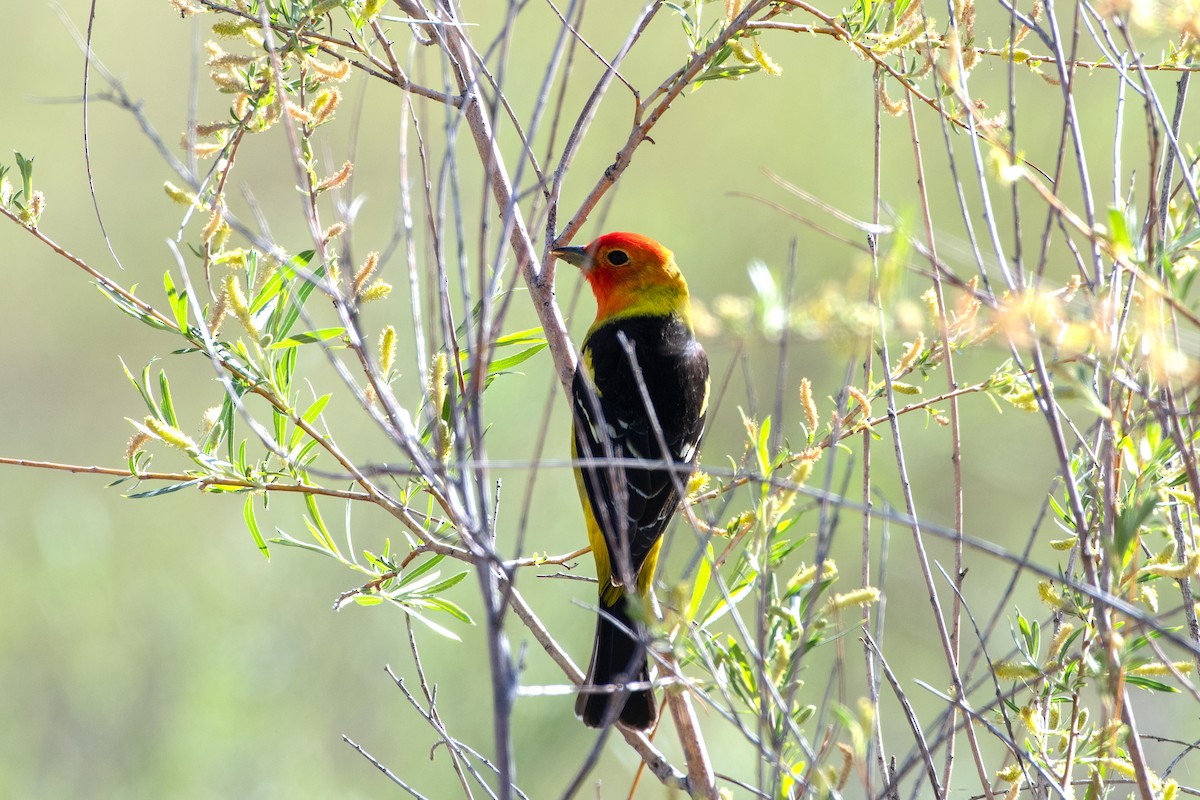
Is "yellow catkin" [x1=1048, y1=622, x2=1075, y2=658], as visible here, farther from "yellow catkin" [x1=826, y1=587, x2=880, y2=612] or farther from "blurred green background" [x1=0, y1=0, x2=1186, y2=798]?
"blurred green background" [x1=0, y1=0, x2=1186, y2=798]

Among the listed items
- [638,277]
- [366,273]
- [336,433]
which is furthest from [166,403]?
[336,433]

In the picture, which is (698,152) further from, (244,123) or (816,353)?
(244,123)

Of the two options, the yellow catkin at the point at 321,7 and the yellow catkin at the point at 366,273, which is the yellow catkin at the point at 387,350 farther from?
the yellow catkin at the point at 321,7

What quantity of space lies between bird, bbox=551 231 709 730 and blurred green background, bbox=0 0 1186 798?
0.36m

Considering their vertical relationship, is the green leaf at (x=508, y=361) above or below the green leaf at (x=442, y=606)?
above

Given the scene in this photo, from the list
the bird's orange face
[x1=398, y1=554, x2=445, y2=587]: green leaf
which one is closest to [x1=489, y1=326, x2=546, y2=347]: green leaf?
[x1=398, y1=554, x2=445, y2=587]: green leaf

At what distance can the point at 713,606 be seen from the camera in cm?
242

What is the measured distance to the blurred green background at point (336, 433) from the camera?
6031 mm

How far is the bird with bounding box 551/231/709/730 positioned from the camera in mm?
3457

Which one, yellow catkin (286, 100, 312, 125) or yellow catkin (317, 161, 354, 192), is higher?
yellow catkin (286, 100, 312, 125)

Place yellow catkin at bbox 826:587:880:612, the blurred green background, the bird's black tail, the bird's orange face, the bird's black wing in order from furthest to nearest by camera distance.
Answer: the blurred green background, the bird's orange face, the bird's black wing, the bird's black tail, yellow catkin at bbox 826:587:880:612

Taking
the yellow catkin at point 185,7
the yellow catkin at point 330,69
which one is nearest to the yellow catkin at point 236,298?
the yellow catkin at point 330,69

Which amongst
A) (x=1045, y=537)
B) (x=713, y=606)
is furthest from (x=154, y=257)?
(x=713, y=606)

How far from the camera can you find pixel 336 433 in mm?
7371
